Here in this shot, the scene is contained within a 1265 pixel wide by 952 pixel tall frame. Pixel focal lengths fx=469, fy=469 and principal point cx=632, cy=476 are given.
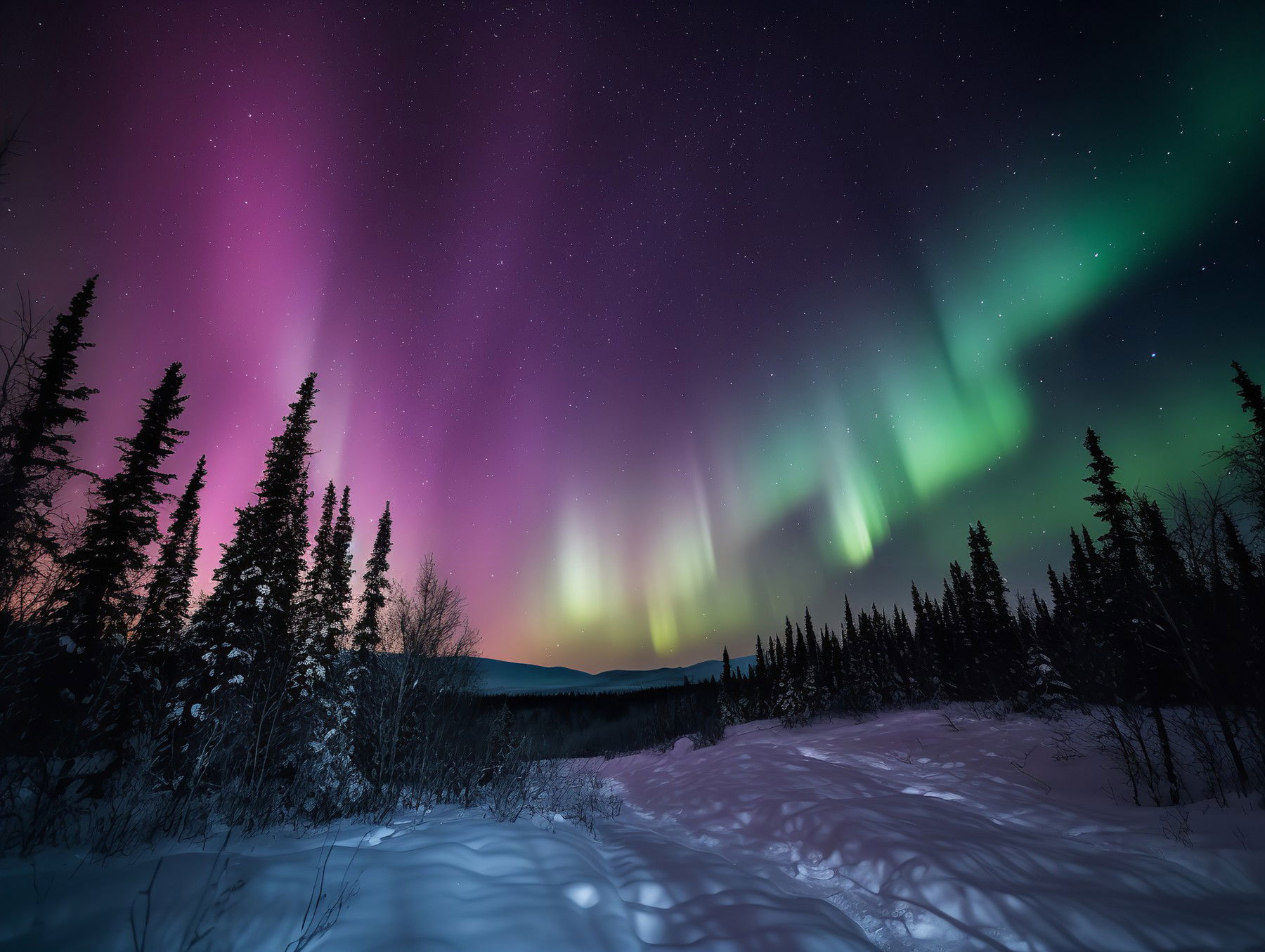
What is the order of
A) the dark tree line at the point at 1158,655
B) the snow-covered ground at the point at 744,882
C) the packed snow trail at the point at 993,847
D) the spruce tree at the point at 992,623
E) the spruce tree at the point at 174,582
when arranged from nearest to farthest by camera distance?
1. the snow-covered ground at the point at 744,882
2. the packed snow trail at the point at 993,847
3. the dark tree line at the point at 1158,655
4. the spruce tree at the point at 174,582
5. the spruce tree at the point at 992,623

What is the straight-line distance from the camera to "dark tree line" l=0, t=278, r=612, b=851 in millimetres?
9867

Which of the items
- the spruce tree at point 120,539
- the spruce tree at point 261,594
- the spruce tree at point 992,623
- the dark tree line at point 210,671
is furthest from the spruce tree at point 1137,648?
the spruce tree at point 120,539

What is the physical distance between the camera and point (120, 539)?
18594mm

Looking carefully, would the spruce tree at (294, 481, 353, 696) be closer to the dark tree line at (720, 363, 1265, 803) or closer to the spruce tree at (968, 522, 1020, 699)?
the dark tree line at (720, 363, 1265, 803)

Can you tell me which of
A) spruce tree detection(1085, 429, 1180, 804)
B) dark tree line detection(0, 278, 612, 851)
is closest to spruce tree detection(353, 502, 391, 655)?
dark tree line detection(0, 278, 612, 851)

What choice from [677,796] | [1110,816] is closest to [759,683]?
[677,796]

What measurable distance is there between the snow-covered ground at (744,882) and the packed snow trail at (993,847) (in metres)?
0.04

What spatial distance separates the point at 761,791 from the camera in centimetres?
1527

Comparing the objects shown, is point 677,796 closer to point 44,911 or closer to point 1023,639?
point 44,911

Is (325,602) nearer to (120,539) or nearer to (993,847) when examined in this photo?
(120,539)

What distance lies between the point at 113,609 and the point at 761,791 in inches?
968

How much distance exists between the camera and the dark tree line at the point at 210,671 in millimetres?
9867

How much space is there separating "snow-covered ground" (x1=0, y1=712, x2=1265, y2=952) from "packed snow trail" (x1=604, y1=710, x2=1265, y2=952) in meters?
0.04

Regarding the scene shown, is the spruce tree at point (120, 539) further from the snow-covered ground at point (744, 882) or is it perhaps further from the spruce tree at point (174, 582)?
the snow-covered ground at point (744, 882)
